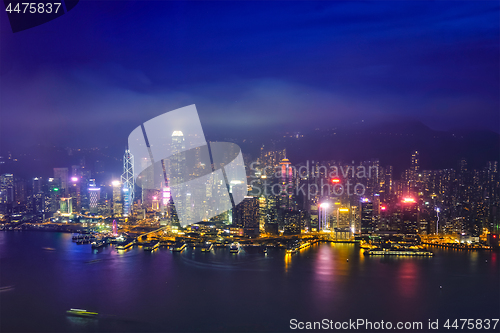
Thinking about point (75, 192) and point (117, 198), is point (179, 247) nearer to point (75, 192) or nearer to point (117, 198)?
point (117, 198)

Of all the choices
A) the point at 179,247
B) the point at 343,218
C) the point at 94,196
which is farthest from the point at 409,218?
the point at 94,196

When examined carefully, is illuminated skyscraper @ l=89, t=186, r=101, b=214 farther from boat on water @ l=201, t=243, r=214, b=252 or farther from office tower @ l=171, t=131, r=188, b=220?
boat on water @ l=201, t=243, r=214, b=252

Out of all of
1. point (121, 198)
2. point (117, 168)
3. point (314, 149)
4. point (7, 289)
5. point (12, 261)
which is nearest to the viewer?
point (7, 289)

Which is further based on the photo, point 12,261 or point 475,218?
point 475,218

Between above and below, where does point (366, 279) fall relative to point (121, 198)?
below

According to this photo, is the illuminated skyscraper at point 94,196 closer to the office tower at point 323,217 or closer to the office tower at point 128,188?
the office tower at point 128,188

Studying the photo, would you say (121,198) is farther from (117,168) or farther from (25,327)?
(25,327)

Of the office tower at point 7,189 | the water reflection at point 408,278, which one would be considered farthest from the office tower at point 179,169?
the office tower at point 7,189

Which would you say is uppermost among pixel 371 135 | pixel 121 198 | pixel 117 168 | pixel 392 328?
pixel 371 135

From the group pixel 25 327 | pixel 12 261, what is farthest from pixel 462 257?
pixel 12 261
